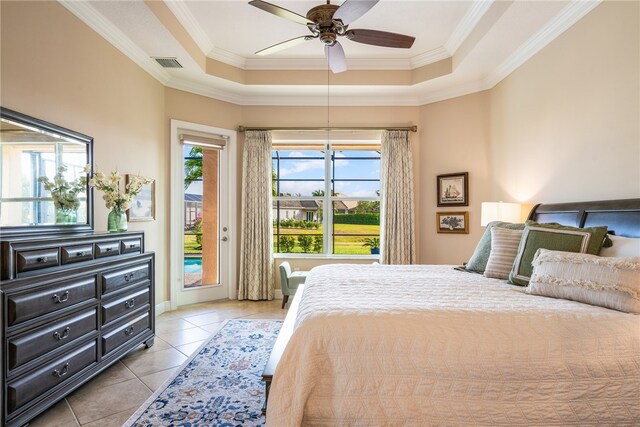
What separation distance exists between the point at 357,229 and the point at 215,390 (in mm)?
3114

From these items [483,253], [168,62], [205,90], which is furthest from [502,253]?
[205,90]

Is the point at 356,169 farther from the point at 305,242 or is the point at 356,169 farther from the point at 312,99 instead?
the point at 305,242

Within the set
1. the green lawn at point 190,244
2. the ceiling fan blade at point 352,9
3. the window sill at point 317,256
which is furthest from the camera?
the window sill at point 317,256

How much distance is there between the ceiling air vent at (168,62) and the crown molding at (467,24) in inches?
121

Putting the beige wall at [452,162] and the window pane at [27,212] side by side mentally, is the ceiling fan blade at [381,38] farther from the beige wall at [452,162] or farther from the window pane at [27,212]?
the window pane at [27,212]

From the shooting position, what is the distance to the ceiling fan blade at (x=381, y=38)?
2.68 m

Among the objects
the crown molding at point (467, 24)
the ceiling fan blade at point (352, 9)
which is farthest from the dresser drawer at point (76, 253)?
the crown molding at point (467, 24)

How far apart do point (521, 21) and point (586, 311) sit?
2.66 m

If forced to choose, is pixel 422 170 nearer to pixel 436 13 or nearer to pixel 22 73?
pixel 436 13

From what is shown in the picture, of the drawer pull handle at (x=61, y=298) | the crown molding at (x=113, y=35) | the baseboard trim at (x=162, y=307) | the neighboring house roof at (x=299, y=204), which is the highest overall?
the crown molding at (x=113, y=35)

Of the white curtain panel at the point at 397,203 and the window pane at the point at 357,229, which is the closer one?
the white curtain panel at the point at 397,203

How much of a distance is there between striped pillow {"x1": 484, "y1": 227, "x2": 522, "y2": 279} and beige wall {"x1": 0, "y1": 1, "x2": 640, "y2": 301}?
740 mm

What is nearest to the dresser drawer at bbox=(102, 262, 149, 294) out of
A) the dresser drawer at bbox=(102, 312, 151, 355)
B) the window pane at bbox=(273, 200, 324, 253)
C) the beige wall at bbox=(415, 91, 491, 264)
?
the dresser drawer at bbox=(102, 312, 151, 355)

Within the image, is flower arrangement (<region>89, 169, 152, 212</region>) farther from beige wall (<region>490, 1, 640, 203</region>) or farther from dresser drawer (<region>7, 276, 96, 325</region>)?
beige wall (<region>490, 1, 640, 203</region>)
